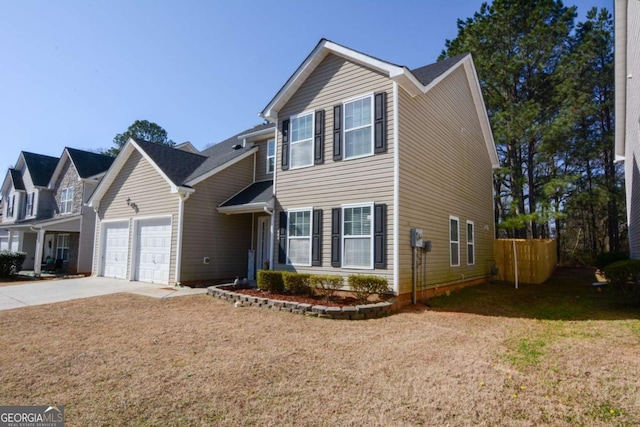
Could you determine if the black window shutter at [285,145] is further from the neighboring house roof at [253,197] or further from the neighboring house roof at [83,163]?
the neighboring house roof at [83,163]

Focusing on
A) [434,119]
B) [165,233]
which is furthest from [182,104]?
[434,119]

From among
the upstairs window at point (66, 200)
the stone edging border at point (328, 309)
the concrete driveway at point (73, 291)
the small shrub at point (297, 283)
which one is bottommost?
the concrete driveway at point (73, 291)

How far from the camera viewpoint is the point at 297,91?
11.1 meters

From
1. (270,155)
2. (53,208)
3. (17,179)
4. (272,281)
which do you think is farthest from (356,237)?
(17,179)

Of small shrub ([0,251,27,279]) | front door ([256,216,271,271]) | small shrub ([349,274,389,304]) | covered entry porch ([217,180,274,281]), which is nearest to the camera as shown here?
small shrub ([349,274,389,304])

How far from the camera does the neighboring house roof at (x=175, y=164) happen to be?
40.8 feet

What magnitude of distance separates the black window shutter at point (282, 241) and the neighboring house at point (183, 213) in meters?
0.62

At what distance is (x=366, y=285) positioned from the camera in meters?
8.04

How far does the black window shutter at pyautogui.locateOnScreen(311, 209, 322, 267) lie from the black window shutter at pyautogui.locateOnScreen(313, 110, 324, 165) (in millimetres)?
1555

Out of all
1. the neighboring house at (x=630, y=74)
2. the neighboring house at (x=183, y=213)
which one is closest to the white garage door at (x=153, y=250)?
the neighboring house at (x=183, y=213)

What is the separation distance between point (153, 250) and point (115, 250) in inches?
120

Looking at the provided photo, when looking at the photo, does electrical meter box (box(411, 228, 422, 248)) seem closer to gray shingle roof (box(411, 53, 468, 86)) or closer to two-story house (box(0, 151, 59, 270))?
gray shingle roof (box(411, 53, 468, 86))

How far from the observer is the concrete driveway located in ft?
32.4

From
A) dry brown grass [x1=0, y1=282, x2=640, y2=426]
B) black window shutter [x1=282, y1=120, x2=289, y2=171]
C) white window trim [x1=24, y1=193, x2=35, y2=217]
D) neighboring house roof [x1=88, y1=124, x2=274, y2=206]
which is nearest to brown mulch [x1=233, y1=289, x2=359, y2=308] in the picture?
dry brown grass [x1=0, y1=282, x2=640, y2=426]
